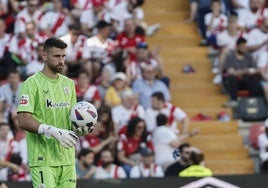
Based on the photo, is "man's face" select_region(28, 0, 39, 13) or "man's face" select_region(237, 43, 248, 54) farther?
"man's face" select_region(28, 0, 39, 13)

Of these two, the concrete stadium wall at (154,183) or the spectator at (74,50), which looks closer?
the concrete stadium wall at (154,183)

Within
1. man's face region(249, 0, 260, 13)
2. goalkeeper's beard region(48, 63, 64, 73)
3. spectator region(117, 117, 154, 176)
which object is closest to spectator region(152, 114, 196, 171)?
spectator region(117, 117, 154, 176)

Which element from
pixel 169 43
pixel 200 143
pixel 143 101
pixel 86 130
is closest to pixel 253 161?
pixel 200 143

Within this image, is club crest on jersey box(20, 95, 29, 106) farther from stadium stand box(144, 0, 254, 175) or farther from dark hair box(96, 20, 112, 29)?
dark hair box(96, 20, 112, 29)

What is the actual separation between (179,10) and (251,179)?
7.20 metres

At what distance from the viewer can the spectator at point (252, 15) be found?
1972 centimetres

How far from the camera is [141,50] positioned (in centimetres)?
1844

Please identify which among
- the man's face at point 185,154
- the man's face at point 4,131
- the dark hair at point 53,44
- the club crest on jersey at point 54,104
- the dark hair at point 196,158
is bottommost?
the club crest on jersey at point 54,104

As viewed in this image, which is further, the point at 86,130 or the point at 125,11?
the point at 125,11

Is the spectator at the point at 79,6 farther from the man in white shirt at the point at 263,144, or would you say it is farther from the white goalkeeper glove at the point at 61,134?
the white goalkeeper glove at the point at 61,134

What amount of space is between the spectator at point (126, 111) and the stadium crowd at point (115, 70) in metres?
0.02

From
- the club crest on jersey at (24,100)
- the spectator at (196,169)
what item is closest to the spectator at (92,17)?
the spectator at (196,169)

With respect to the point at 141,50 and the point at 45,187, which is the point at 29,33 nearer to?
the point at 141,50

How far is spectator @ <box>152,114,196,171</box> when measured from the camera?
16625 mm
